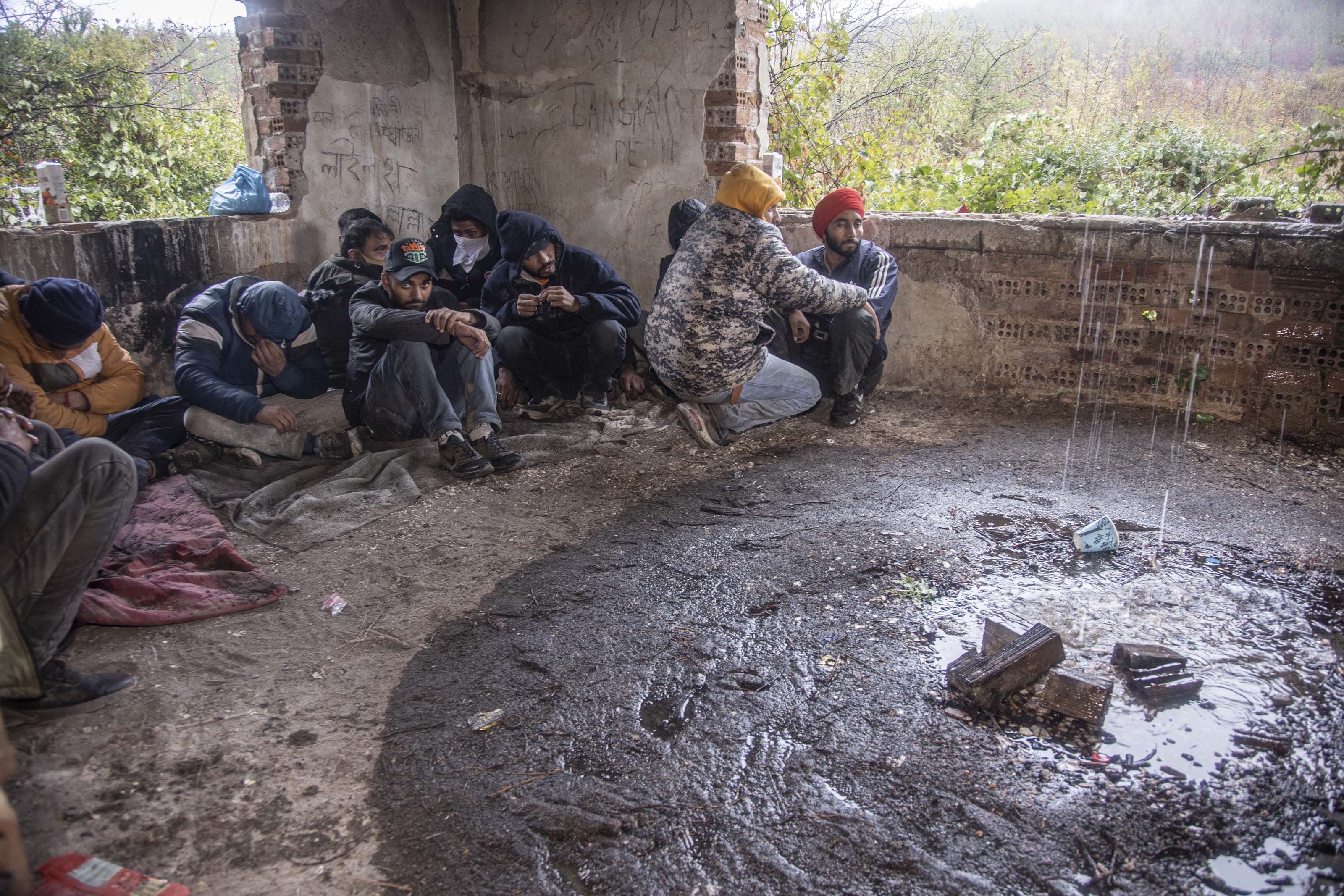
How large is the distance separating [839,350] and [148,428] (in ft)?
12.7

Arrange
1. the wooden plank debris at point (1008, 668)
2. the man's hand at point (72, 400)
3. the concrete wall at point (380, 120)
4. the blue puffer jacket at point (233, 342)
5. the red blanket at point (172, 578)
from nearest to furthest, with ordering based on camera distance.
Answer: the wooden plank debris at point (1008, 668), the red blanket at point (172, 578), the man's hand at point (72, 400), the blue puffer jacket at point (233, 342), the concrete wall at point (380, 120)

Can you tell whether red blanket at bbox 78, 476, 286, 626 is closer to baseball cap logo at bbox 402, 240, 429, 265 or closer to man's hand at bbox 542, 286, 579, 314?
baseball cap logo at bbox 402, 240, 429, 265

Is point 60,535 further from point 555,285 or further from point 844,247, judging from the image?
point 844,247

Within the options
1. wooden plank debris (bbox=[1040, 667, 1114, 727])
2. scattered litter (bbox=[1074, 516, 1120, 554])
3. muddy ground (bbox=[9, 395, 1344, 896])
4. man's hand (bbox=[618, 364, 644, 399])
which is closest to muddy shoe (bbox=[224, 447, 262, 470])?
muddy ground (bbox=[9, 395, 1344, 896])

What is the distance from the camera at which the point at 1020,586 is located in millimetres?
3078

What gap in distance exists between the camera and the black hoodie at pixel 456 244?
220 inches

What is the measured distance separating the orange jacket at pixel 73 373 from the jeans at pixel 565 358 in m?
2.02

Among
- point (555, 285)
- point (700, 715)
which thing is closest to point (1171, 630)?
point (700, 715)

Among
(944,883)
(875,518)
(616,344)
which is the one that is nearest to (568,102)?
(616,344)

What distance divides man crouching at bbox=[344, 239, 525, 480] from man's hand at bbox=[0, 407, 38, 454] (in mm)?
1864

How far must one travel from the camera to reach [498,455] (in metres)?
4.42

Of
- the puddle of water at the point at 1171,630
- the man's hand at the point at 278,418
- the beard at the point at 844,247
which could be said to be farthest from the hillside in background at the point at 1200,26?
the man's hand at the point at 278,418

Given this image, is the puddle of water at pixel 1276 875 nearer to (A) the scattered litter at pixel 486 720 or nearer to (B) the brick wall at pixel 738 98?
(A) the scattered litter at pixel 486 720

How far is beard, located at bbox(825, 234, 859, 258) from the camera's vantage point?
504 centimetres
